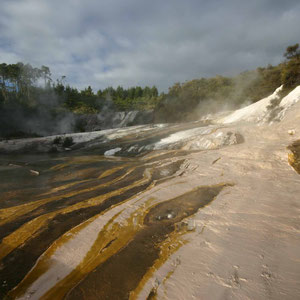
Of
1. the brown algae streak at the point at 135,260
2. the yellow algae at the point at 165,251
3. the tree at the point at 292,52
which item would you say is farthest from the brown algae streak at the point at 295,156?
the tree at the point at 292,52

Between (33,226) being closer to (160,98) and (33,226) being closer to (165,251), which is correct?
(165,251)

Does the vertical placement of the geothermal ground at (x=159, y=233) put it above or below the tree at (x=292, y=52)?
below

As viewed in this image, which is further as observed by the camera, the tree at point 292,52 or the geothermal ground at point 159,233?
the tree at point 292,52

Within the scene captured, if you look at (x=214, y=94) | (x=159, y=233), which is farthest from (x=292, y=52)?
(x=159, y=233)

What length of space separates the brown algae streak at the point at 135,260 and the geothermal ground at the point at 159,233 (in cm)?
1

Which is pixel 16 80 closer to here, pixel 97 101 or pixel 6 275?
pixel 97 101

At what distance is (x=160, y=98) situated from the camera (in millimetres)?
36344

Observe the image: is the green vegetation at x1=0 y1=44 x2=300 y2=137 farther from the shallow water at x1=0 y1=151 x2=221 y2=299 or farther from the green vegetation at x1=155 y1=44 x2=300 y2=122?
the shallow water at x1=0 y1=151 x2=221 y2=299

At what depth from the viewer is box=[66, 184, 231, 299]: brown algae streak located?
1971mm

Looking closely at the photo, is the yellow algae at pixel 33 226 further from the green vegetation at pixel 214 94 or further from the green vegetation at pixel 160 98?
the green vegetation at pixel 214 94

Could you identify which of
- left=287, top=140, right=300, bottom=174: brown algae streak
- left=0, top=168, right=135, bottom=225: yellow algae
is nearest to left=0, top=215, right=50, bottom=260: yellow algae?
left=0, top=168, right=135, bottom=225: yellow algae

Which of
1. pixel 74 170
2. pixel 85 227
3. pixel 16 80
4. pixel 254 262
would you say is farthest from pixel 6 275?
pixel 16 80

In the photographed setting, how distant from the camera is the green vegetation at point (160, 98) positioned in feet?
62.5

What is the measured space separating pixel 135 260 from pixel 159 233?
2.20ft
